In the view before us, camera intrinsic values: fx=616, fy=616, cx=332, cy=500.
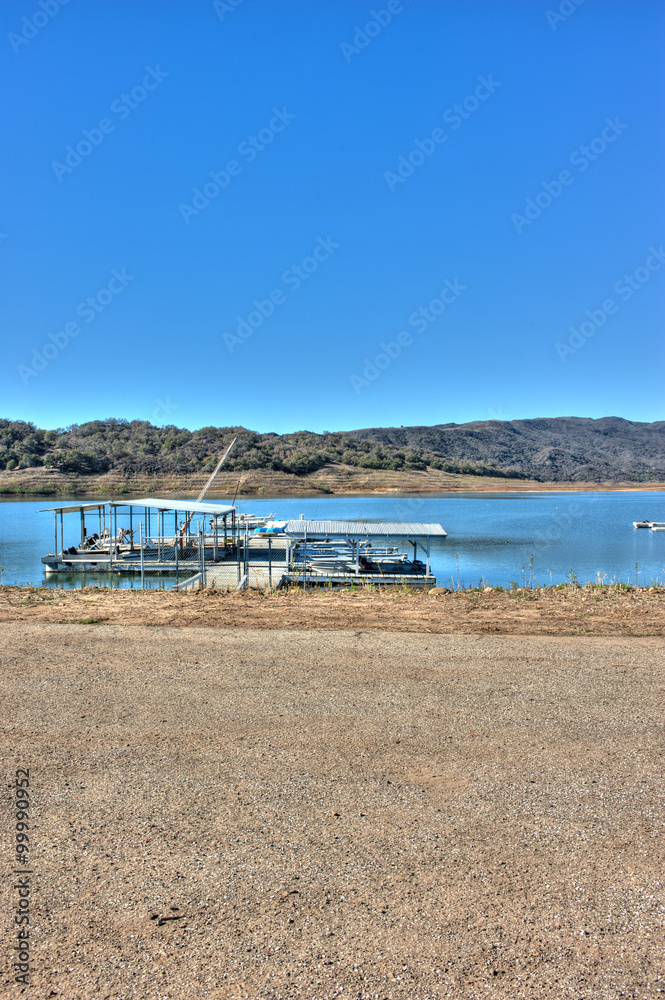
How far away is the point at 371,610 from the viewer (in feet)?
30.5

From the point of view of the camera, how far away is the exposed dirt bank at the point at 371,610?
26.9 ft

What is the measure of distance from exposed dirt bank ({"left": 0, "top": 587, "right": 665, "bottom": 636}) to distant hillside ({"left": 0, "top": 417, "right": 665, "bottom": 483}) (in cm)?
7652

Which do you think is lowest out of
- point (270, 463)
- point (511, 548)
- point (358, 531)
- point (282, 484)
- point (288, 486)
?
point (511, 548)

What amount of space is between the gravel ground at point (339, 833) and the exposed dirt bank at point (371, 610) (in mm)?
2267

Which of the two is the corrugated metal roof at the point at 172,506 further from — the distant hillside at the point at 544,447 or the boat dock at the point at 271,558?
the distant hillside at the point at 544,447

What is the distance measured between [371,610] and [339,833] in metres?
6.14

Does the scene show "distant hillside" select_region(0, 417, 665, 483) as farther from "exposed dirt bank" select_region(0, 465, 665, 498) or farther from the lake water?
the lake water

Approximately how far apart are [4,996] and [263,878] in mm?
1062

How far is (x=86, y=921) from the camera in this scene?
2549mm

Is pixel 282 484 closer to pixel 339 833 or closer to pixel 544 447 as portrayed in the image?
pixel 339 833

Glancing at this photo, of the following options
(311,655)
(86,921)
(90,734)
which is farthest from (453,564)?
(86,921)

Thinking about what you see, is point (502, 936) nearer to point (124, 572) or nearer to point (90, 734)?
point (90, 734)

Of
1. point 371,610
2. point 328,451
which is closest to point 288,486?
point 328,451

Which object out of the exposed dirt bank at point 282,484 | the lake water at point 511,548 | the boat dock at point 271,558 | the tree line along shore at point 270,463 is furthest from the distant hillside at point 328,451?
the boat dock at point 271,558
